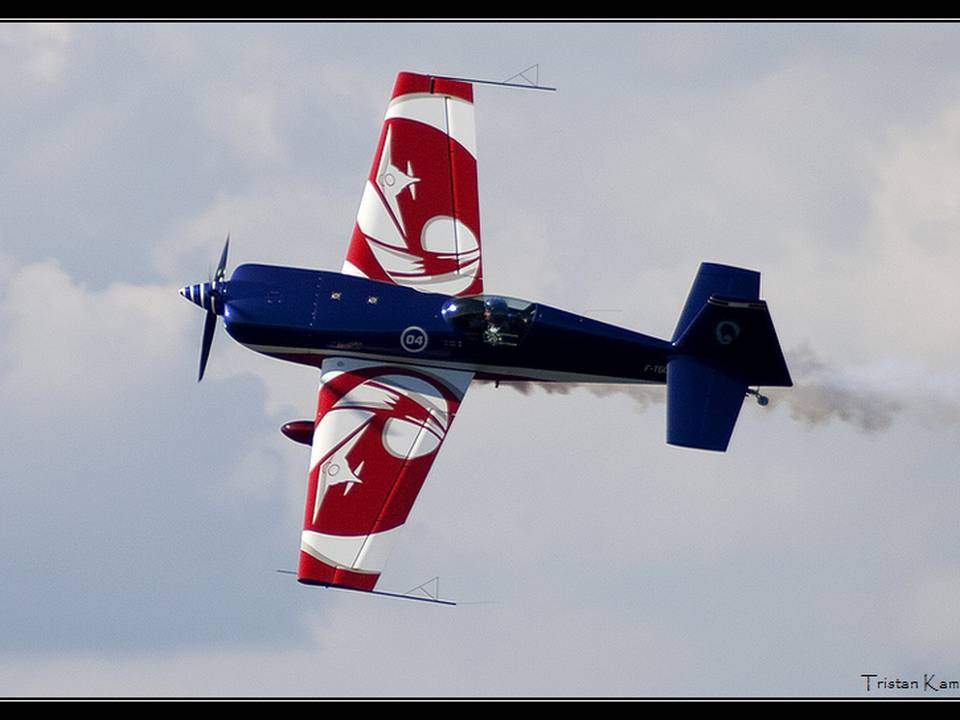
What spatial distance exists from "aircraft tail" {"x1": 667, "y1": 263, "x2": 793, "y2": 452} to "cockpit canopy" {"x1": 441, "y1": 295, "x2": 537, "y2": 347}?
2.88 m

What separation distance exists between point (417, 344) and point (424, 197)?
3227mm

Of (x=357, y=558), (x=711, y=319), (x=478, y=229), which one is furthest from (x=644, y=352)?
(x=357, y=558)

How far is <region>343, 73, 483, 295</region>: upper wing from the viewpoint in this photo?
39.5 meters

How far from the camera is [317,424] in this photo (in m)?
38.3

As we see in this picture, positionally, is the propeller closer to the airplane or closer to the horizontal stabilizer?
the airplane

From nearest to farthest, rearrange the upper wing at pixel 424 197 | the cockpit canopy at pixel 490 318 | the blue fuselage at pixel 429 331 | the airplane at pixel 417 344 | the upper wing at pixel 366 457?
the upper wing at pixel 366 457, the airplane at pixel 417 344, the cockpit canopy at pixel 490 318, the blue fuselage at pixel 429 331, the upper wing at pixel 424 197

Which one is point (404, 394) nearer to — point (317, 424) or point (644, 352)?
point (317, 424)

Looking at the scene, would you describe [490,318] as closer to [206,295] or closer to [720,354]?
[720,354]

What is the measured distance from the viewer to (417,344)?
127 feet

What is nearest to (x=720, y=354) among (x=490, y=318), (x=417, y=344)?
(x=490, y=318)

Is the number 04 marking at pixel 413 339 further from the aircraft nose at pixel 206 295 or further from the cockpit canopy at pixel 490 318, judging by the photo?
the aircraft nose at pixel 206 295

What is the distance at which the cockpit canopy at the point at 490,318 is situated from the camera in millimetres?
38406

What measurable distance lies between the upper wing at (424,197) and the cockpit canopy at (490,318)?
29.9 inches

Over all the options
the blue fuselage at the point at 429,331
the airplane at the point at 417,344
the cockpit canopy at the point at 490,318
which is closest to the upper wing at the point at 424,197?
the airplane at the point at 417,344
